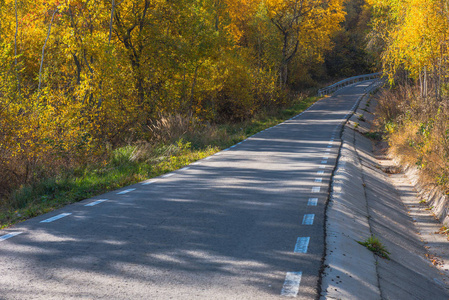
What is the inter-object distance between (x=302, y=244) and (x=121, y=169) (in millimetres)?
7116

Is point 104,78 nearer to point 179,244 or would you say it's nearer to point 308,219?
point 308,219


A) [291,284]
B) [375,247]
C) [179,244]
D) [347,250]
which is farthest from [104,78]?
[291,284]

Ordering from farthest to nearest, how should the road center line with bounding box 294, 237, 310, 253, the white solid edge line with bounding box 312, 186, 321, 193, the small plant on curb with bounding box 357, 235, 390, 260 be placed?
the white solid edge line with bounding box 312, 186, 321, 193 → the small plant on curb with bounding box 357, 235, 390, 260 → the road center line with bounding box 294, 237, 310, 253

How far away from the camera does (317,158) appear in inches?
507

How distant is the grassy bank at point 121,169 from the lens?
771 centimetres

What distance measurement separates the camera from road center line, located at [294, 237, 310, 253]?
485 cm

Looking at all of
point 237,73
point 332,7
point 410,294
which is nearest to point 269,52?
point 332,7

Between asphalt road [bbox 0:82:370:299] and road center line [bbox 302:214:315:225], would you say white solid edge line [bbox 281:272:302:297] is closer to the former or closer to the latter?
asphalt road [bbox 0:82:370:299]

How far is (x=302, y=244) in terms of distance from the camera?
507 cm

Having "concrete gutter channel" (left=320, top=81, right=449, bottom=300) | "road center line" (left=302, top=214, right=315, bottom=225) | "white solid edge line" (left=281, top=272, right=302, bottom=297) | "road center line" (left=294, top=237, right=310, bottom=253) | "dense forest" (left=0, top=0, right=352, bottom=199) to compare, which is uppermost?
"dense forest" (left=0, top=0, right=352, bottom=199)

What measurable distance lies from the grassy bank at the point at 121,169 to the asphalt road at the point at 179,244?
55 centimetres

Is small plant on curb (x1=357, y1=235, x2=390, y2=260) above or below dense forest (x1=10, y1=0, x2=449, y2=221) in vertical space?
below

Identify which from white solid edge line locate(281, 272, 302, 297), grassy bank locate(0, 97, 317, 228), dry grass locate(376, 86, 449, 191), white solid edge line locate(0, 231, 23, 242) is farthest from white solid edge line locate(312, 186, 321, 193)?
white solid edge line locate(0, 231, 23, 242)

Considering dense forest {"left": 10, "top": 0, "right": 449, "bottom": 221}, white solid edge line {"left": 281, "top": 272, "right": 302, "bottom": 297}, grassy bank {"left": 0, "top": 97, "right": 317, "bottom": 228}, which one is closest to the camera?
white solid edge line {"left": 281, "top": 272, "right": 302, "bottom": 297}
